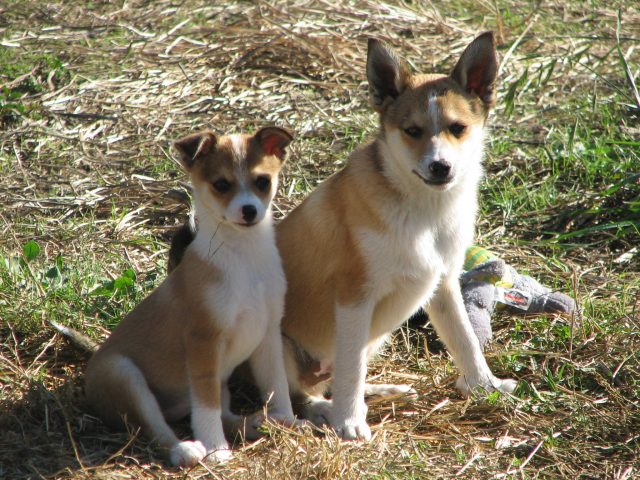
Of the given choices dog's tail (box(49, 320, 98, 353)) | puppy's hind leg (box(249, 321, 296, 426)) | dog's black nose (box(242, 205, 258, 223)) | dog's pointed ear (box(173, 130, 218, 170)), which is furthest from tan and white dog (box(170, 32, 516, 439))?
dog's tail (box(49, 320, 98, 353))

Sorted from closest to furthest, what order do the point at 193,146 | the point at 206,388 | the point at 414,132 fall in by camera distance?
the point at 206,388
the point at 193,146
the point at 414,132

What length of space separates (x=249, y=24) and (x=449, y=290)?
526cm

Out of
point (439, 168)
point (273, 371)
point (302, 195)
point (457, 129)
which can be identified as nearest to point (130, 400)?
point (273, 371)

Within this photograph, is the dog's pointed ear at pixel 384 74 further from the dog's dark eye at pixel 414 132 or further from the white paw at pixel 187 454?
the white paw at pixel 187 454

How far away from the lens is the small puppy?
14.4 feet

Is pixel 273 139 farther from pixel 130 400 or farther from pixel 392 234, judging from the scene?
pixel 130 400

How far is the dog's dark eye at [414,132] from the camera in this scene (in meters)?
4.64

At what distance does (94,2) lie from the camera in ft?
33.3

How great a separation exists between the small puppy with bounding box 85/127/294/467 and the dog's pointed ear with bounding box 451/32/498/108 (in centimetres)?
107

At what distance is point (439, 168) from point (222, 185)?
1.14 m

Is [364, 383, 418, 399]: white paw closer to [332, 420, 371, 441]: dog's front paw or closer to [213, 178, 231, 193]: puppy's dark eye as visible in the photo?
[332, 420, 371, 441]: dog's front paw

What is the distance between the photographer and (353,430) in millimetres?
4625

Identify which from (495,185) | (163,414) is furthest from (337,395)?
(495,185)

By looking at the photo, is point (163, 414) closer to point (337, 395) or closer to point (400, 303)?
point (337, 395)
